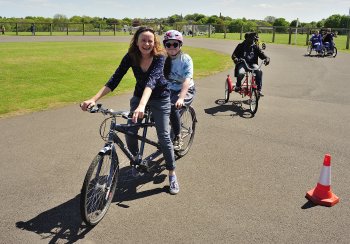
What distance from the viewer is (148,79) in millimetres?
4070

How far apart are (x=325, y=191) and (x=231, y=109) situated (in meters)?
4.93

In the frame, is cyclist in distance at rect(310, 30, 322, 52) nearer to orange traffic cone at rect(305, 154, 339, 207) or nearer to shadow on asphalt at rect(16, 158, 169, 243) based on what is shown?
orange traffic cone at rect(305, 154, 339, 207)

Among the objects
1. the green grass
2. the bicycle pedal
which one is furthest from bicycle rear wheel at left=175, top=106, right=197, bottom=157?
the green grass

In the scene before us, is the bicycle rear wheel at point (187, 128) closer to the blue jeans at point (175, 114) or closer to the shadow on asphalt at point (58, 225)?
the blue jeans at point (175, 114)

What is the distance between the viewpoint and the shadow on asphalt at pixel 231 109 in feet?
28.2

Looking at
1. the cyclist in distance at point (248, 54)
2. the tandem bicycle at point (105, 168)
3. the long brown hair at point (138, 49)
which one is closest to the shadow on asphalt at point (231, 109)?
the cyclist in distance at point (248, 54)

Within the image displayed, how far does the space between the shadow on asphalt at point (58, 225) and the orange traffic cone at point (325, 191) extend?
274 cm

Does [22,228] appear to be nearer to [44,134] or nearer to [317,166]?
[44,134]

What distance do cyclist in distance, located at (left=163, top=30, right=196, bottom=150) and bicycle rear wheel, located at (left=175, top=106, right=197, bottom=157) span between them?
25cm

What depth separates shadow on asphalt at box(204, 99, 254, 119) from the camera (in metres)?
8.60

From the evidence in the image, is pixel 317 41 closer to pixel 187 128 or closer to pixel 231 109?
pixel 231 109

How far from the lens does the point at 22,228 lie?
146 inches

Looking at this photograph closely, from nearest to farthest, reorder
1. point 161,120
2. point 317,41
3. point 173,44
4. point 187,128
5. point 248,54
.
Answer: point 161,120 < point 173,44 < point 187,128 < point 248,54 < point 317,41

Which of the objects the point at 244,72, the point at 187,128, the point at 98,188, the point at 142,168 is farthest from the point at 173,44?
the point at 244,72
